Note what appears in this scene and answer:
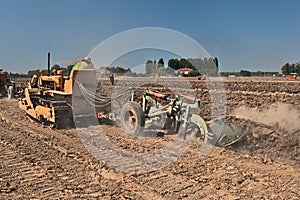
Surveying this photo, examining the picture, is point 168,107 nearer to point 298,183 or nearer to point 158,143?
point 158,143

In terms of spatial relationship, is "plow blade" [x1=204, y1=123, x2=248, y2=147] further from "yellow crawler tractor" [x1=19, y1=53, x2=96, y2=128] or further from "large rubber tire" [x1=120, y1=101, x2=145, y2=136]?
"yellow crawler tractor" [x1=19, y1=53, x2=96, y2=128]

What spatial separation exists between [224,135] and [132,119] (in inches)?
102

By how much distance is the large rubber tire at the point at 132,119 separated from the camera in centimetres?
760

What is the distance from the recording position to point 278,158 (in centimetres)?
575

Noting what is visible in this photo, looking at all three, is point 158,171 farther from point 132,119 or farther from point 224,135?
point 132,119

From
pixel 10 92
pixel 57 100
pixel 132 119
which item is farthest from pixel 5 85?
pixel 132 119

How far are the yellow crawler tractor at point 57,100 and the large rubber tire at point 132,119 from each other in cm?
148

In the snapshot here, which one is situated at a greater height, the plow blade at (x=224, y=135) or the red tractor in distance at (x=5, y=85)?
the red tractor in distance at (x=5, y=85)

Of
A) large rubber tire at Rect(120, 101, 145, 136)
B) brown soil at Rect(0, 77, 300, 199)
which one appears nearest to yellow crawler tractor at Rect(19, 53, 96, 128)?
brown soil at Rect(0, 77, 300, 199)

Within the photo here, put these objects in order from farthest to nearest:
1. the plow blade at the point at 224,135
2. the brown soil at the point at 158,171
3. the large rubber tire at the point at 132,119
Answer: the large rubber tire at the point at 132,119
the plow blade at the point at 224,135
the brown soil at the point at 158,171

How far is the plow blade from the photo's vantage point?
639 centimetres

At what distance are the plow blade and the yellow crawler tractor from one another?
13.4 ft

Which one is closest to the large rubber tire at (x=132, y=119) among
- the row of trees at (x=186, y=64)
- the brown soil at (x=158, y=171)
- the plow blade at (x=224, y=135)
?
the brown soil at (x=158, y=171)

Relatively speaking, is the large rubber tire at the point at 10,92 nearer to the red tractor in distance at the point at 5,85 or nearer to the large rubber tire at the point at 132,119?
the red tractor in distance at the point at 5,85
